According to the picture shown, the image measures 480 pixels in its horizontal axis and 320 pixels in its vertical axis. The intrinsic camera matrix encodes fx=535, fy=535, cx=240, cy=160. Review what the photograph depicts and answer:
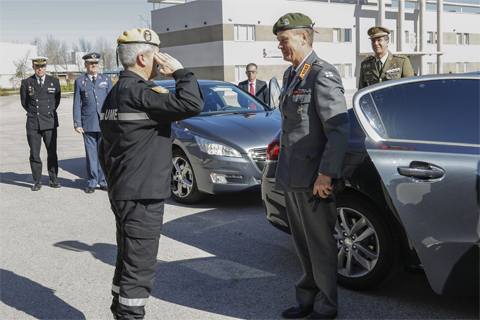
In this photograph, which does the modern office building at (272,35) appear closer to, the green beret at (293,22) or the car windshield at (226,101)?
the car windshield at (226,101)

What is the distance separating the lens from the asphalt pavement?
3.66 meters

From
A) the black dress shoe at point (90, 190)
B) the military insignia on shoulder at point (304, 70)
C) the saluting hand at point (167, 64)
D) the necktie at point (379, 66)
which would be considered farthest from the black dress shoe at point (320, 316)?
the black dress shoe at point (90, 190)

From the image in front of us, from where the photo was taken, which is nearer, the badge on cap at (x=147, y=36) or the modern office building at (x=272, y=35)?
the badge on cap at (x=147, y=36)

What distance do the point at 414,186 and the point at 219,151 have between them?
349cm

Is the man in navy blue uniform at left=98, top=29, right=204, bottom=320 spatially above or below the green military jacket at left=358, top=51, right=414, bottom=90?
below

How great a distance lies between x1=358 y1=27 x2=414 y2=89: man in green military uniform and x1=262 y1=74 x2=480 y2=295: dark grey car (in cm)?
280

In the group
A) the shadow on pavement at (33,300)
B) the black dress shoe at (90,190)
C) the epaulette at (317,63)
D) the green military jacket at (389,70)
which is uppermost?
the green military jacket at (389,70)

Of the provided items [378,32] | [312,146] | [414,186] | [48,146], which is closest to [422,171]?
[414,186]

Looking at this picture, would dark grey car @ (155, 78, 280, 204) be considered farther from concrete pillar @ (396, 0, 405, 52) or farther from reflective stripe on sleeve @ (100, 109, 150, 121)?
concrete pillar @ (396, 0, 405, 52)

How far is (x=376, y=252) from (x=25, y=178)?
7354 mm

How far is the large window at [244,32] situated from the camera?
168 feet

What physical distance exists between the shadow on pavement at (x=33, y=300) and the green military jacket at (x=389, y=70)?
4.08 m

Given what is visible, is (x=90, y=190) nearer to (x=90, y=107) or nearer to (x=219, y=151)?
(x=90, y=107)

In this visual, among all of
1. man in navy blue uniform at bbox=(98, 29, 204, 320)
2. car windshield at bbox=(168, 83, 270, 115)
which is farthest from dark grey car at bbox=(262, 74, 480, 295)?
car windshield at bbox=(168, 83, 270, 115)
